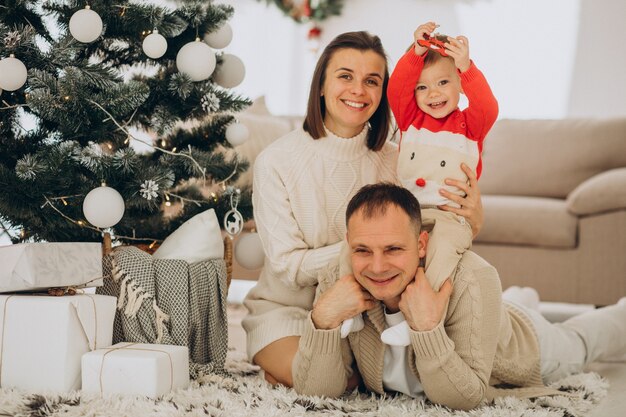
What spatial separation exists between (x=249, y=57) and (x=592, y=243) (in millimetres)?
3607

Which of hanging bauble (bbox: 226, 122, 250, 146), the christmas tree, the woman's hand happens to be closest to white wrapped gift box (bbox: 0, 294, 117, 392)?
the christmas tree

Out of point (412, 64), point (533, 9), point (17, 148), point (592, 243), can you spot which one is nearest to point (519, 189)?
point (592, 243)

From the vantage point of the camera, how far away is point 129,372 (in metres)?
1.68

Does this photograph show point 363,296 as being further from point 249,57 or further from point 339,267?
point 249,57

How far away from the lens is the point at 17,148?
6.54 ft

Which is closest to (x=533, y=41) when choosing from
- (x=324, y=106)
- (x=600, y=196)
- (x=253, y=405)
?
(x=600, y=196)

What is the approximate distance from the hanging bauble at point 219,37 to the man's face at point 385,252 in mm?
825

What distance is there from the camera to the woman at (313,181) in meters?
2.02

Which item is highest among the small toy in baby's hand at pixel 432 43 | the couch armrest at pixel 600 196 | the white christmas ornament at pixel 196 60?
the small toy in baby's hand at pixel 432 43

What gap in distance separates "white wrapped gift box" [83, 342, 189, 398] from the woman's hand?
0.82 m

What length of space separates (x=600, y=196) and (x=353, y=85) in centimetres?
177

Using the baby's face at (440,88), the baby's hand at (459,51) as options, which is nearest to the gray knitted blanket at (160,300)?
the baby's face at (440,88)

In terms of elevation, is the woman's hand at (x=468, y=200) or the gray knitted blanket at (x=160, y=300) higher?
the woman's hand at (x=468, y=200)

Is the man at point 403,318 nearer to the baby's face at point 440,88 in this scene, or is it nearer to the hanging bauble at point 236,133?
the baby's face at point 440,88
